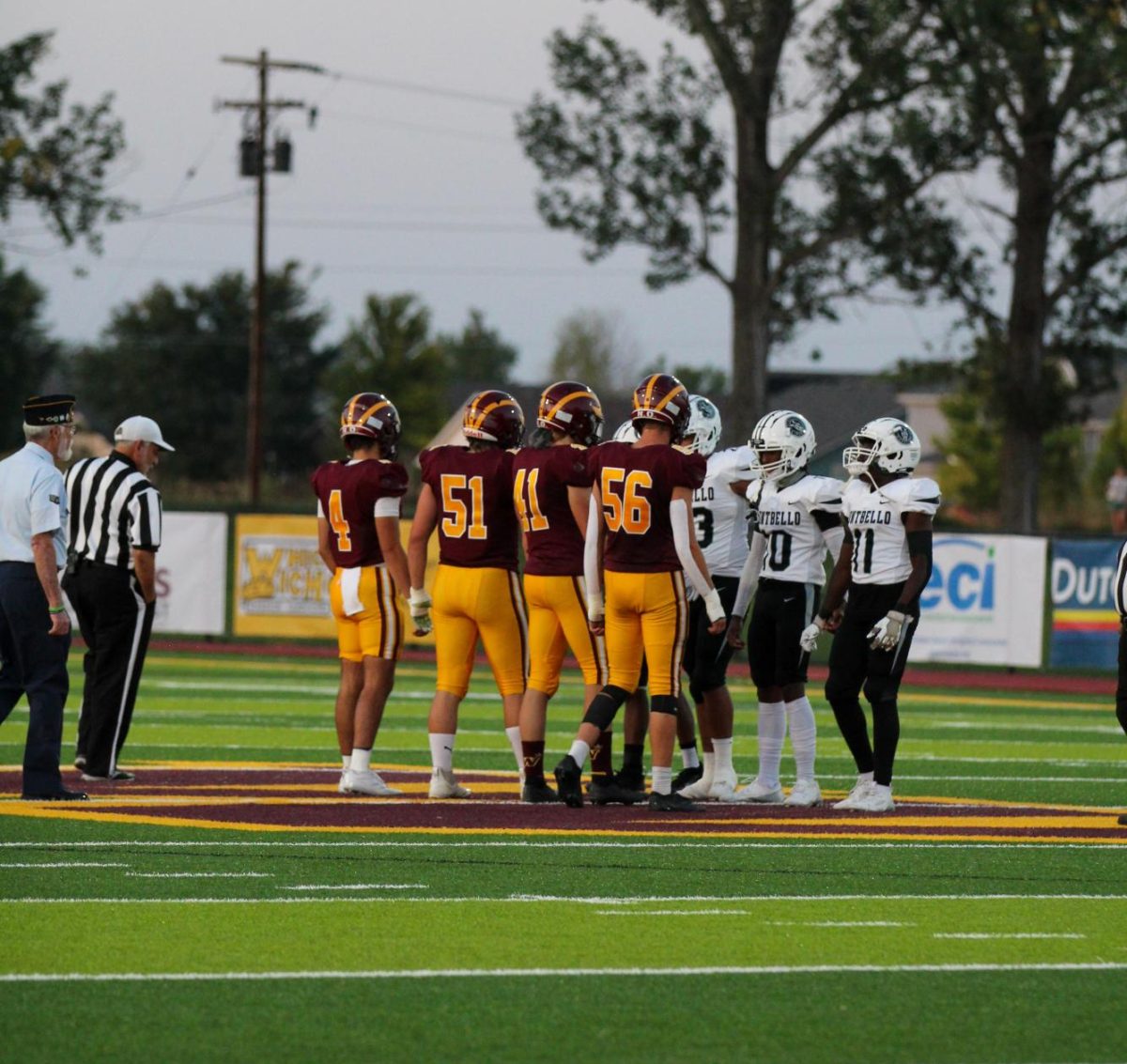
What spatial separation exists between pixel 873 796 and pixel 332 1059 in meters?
5.81

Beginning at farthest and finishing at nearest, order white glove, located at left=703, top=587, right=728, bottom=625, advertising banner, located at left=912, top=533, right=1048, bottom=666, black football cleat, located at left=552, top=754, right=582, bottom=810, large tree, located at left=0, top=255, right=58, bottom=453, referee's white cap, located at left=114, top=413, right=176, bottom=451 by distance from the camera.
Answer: large tree, located at left=0, top=255, right=58, bottom=453
advertising banner, located at left=912, top=533, right=1048, bottom=666
referee's white cap, located at left=114, top=413, right=176, bottom=451
white glove, located at left=703, top=587, right=728, bottom=625
black football cleat, located at left=552, top=754, right=582, bottom=810

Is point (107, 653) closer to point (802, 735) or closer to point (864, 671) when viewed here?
point (802, 735)

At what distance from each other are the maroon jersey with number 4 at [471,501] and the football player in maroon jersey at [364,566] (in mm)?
312

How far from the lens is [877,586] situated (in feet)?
36.4

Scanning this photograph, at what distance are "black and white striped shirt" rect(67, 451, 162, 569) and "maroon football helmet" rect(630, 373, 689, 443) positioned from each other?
9.30 feet

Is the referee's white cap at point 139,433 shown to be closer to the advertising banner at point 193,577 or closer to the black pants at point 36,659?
the black pants at point 36,659

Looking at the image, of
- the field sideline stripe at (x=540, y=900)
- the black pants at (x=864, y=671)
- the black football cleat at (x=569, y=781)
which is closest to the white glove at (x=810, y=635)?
the black pants at (x=864, y=671)

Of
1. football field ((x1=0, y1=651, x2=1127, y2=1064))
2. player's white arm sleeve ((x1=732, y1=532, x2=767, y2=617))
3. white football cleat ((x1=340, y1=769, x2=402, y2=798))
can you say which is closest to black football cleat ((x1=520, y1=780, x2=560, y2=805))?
football field ((x1=0, y1=651, x2=1127, y2=1064))

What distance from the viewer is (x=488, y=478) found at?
11055 millimetres

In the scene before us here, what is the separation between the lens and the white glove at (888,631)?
1080cm

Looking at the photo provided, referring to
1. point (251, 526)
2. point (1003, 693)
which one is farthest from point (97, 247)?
point (1003, 693)

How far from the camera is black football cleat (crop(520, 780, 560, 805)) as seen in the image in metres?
11.0

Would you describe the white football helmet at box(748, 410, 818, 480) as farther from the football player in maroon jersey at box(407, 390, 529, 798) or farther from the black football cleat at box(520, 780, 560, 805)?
the black football cleat at box(520, 780, 560, 805)

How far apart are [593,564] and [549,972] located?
430 cm
